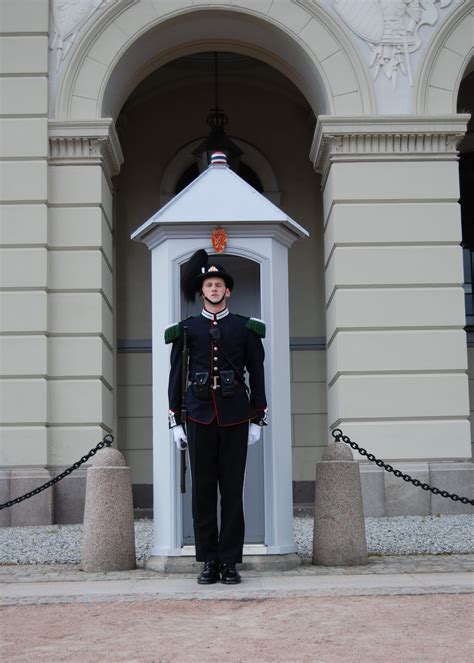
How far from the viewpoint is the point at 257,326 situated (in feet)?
26.4

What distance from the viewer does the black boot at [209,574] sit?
7645 mm

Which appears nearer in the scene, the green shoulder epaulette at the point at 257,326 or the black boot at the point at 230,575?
the black boot at the point at 230,575

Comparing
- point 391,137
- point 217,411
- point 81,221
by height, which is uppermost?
→ point 391,137

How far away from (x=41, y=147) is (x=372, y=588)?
8.29 metres

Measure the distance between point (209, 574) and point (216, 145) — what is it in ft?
29.6

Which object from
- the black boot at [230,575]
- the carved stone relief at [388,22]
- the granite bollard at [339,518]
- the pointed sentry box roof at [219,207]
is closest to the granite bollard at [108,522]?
the black boot at [230,575]

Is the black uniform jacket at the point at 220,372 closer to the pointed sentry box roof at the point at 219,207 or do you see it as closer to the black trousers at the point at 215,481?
the black trousers at the point at 215,481

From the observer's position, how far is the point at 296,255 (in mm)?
17641

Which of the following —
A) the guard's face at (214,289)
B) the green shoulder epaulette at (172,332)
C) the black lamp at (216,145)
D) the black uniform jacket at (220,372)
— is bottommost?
the black uniform jacket at (220,372)

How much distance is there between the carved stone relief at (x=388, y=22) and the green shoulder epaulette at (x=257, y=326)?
6918 millimetres

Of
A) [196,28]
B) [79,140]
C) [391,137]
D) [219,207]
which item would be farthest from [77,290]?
[219,207]

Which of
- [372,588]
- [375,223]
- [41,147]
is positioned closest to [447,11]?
[375,223]

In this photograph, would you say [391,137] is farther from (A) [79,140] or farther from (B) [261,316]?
(B) [261,316]

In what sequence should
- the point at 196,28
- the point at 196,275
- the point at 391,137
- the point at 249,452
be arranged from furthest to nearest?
the point at 196,28 → the point at 391,137 → the point at 249,452 → the point at 196,275
